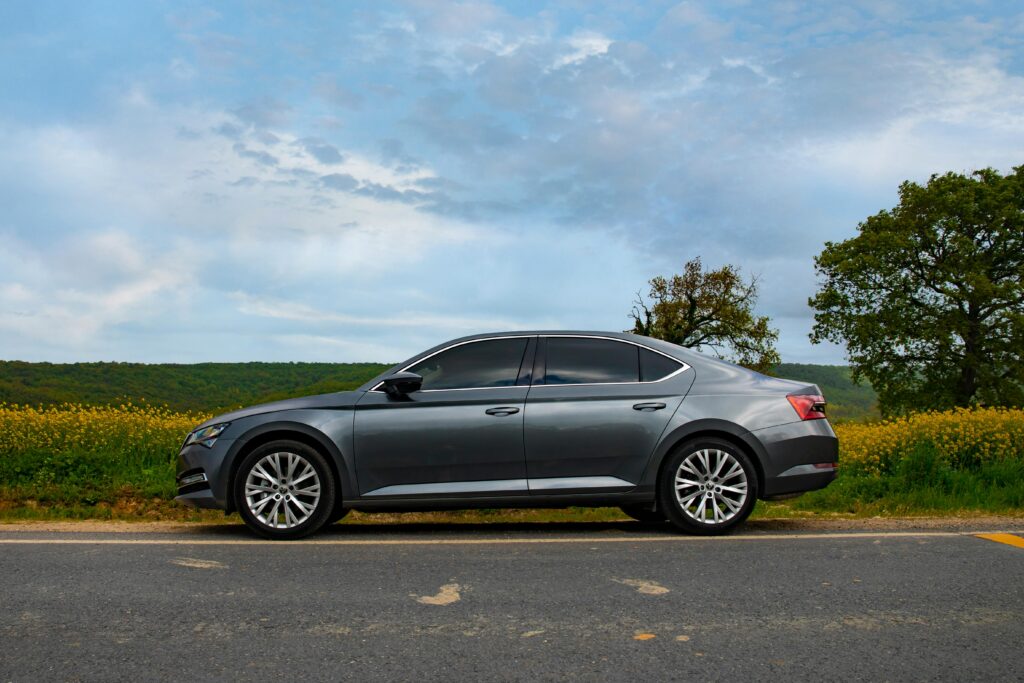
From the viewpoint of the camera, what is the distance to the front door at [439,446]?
26.1ft

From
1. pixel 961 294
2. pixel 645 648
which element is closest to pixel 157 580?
pixel 645 648

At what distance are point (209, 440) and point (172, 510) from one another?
123 inches

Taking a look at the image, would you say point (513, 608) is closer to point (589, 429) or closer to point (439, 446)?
point (439, 446)

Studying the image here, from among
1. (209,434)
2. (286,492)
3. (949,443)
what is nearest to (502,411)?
(286,492)

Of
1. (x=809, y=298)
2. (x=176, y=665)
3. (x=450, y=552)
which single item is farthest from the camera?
(x=809, y=298)

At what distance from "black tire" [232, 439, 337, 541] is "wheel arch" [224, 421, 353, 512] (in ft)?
0.19

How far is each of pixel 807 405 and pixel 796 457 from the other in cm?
47

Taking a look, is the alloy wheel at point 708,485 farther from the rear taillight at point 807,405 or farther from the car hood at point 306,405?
the car hood at point 306,405

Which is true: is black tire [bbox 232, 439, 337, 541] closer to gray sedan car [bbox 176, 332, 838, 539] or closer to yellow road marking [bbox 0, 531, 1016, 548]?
gray sedan car [bbox 176, 332, 838, 539]

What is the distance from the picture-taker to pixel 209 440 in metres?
8.22

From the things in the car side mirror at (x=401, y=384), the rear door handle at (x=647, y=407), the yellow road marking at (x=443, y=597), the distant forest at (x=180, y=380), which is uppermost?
the distant forest at (x=180, y=380)

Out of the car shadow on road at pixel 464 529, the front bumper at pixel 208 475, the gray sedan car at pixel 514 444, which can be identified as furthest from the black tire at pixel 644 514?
the front bumper at pixel 208 475

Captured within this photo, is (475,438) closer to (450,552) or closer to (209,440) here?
(450,552)

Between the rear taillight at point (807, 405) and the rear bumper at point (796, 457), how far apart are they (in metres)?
0.05
